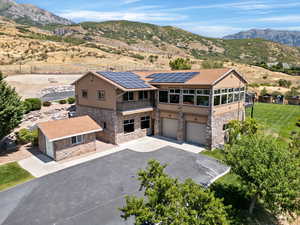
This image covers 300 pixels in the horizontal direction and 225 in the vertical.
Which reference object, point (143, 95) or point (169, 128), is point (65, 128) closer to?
point (143, 95)

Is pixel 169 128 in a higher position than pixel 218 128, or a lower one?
lower

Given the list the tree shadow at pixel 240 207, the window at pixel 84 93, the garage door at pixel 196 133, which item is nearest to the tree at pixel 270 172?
the tree shadow at pixel 240 207

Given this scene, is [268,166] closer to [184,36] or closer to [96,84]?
[96,84]

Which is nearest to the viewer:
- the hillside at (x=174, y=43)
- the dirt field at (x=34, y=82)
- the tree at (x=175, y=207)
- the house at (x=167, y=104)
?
the tree at (x=175, y=207)

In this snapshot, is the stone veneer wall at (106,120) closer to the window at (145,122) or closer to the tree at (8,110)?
the window at (145,122)

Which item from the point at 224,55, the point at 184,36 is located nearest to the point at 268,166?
the point at 224,55

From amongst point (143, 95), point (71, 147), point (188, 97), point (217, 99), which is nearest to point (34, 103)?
point (71, 147)
